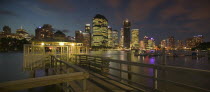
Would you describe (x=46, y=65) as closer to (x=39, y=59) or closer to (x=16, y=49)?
(x=39, y=59)

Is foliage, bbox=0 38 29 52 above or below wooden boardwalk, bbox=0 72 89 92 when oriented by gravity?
above

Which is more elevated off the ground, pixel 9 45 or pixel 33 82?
pixel 9 45

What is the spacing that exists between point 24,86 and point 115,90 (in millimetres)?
3363

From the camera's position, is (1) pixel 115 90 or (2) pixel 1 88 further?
(1) pixel 115 90

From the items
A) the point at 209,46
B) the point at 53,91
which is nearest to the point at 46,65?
the point at 53,91

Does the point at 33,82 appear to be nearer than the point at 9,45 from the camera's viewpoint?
Yes

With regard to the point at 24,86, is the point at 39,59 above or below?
below

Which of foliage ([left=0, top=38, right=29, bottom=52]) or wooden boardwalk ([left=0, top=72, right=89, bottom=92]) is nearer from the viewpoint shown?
wooden boardwalk ([left=0, top=72, right=89, bottom=92])

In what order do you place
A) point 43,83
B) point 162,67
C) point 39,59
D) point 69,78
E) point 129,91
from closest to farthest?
point 43,83 < point 69,78 < point 162,67 < point 129,91 < point 39,59

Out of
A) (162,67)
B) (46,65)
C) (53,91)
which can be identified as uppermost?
(162,67)

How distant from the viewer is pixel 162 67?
3281mm

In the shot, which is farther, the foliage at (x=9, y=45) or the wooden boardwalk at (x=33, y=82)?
the foliage at (x=9, y=45)

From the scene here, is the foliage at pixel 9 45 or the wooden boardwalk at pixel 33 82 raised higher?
the foliage at pixel 9 45

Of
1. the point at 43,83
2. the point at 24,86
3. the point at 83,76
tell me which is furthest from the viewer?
the point at 83,76
